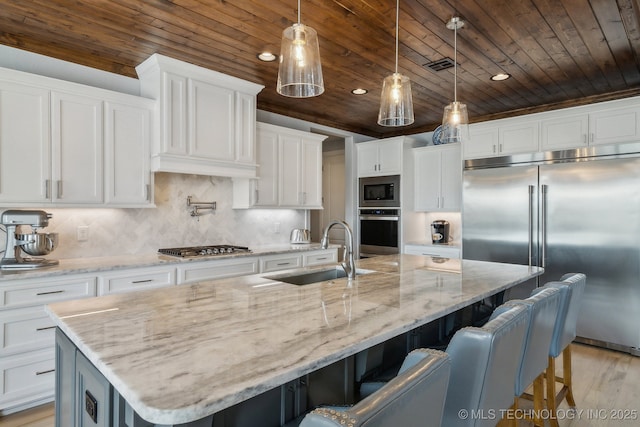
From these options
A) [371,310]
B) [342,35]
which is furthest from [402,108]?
[371,310]

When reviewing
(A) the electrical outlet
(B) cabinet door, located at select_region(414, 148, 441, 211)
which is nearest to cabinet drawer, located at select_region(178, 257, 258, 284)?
(A) the electrical outlet

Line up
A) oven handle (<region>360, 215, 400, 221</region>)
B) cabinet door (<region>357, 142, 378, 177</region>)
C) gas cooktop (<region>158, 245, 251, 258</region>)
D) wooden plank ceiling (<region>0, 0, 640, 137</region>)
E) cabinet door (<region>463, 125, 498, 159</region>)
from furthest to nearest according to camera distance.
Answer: cabinet door (<region>357, 142, 378, 177</region>) → oven handle (<region>360, 215, 400, 221</region>) → cabinet door (<region>463, 125, 498, 159</region>) → gas cooktop (<region>158, 245, 251, 258</region>) → wooden plank ceiling (<region>0, 0, 640, 137</region>)

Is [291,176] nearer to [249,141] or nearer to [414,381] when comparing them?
[249,141]

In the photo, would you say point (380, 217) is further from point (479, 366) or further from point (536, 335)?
point (479, 366)

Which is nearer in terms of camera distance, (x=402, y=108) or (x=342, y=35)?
(x=402, y=108)

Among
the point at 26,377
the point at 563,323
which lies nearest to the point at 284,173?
the point at 26,377

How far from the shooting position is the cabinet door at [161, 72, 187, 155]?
305cm

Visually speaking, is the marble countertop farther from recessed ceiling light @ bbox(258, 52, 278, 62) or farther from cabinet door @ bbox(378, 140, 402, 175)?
cabinet door @ bbox(378, 140, 402, 175)

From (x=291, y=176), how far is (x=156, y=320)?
310 cm

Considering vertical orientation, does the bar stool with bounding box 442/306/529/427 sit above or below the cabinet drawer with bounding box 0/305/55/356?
above

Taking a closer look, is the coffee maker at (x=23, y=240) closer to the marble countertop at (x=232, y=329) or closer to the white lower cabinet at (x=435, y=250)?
the marble countertop at (x=232, y=329)

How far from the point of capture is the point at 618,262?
3.28 m

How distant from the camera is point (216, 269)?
3240mm

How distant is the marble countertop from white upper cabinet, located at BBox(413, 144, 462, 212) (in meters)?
2.70
